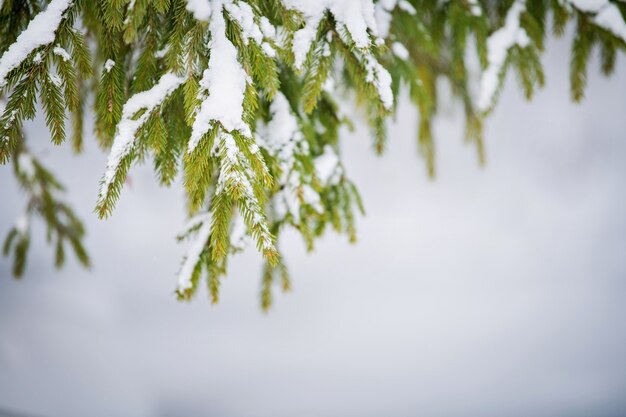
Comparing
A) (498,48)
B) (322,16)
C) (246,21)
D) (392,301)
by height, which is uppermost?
(498,48)

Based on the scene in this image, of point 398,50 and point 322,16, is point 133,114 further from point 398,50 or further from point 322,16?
point 398,50

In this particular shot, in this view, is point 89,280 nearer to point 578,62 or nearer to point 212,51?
point 212,51

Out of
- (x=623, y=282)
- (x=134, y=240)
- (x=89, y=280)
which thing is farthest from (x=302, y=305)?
(x=623, y=282)

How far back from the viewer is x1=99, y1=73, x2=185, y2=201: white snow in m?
1.01

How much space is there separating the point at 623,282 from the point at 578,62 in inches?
172

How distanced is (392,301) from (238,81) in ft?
13.8

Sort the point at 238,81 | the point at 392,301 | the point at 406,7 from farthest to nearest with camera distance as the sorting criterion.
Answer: the point at 392,301 → the point at 406,7 → the point at 238,81

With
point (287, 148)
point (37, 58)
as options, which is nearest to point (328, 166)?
point (287, 148)

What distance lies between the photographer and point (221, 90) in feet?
3.28

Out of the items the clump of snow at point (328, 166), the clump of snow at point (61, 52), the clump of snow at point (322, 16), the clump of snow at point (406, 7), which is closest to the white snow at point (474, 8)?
the clump of snow at point (406, 7)

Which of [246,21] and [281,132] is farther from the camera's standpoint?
[281,132]

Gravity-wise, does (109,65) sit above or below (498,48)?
below

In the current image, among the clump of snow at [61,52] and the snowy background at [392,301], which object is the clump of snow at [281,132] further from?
the snowy background at [392,301]

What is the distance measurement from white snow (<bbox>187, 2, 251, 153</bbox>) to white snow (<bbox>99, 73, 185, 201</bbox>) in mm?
140
